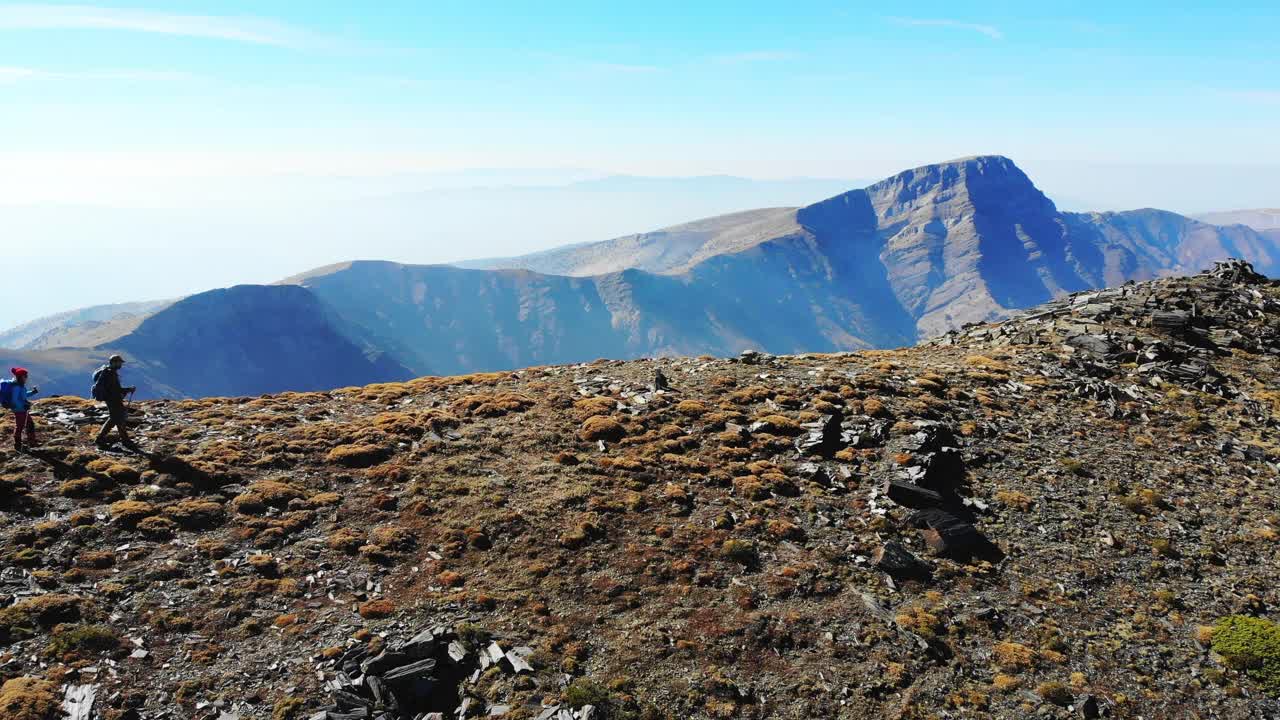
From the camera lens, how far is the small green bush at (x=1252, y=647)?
23594mm

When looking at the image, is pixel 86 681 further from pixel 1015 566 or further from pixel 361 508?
pixel 1015 566

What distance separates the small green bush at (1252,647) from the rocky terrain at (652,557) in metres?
0.11

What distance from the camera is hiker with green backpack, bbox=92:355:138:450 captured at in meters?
31.4

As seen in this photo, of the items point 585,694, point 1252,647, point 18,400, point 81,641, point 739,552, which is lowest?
point 1252,647

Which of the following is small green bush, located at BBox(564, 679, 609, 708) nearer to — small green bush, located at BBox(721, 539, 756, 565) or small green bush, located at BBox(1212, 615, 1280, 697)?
small green bush, located at BBox(721, 539, 756, 565)

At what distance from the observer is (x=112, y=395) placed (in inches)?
1260

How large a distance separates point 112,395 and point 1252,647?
2002 inches

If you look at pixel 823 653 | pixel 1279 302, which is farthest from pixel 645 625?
pixel 1279 302

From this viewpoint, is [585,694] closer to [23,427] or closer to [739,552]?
[739,552]

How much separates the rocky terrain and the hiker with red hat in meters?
1.13

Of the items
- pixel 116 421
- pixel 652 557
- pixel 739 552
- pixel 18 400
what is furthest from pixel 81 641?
pixel 739 552

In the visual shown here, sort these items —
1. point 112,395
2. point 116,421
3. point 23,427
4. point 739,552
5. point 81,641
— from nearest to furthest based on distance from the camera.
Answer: point 81,641, point 739,552, point 23,427, point 112,395, point 116,421

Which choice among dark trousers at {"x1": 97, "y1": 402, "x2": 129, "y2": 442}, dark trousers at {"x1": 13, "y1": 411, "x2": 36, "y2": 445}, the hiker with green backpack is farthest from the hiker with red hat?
dark trousers at {"x1": 97, "y1": 402, "x2": 129, "y2": 442}

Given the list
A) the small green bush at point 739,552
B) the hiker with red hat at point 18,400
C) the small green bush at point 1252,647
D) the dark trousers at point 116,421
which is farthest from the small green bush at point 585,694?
the hiker with red hat at point 18,400
